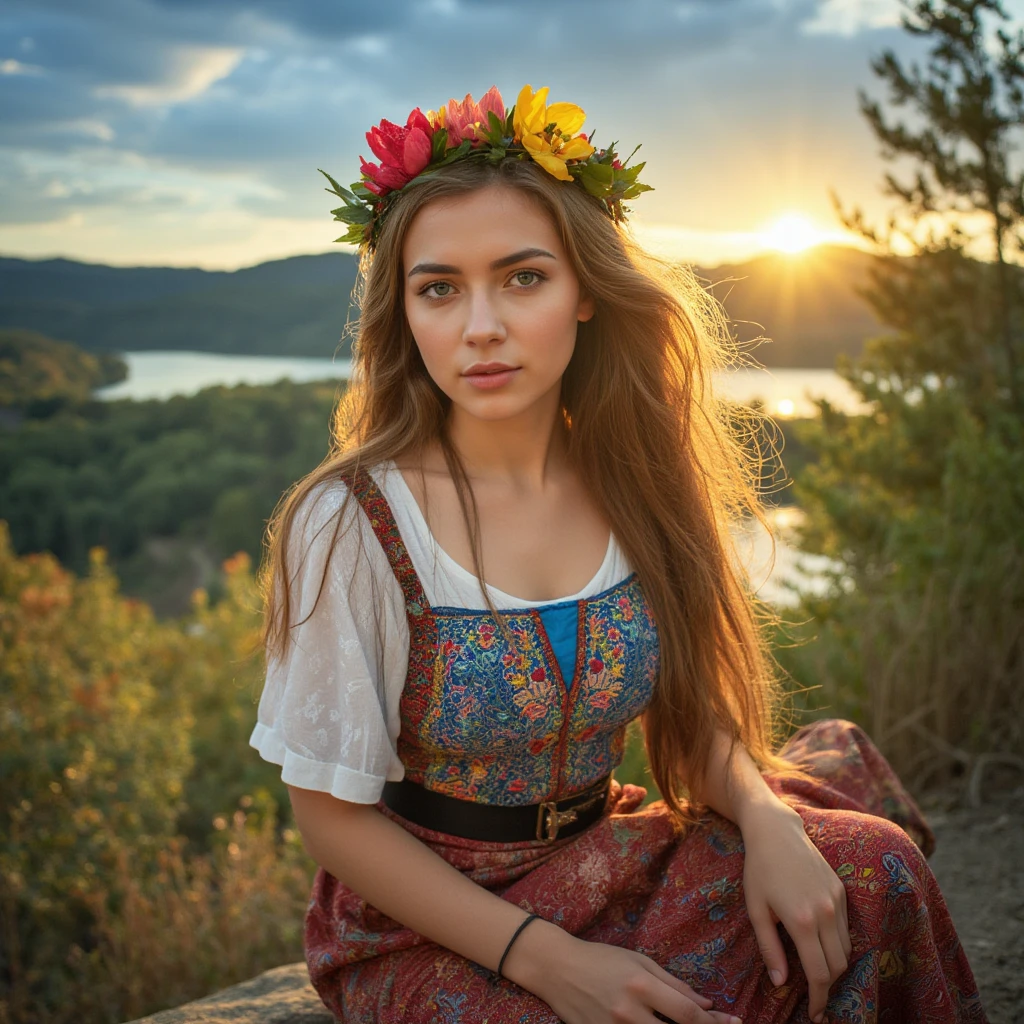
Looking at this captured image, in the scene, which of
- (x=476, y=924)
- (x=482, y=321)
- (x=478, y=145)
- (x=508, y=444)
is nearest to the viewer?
(x=476, y=924)

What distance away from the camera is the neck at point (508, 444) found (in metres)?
1.76

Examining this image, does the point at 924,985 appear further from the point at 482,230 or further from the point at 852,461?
the point at 852,461

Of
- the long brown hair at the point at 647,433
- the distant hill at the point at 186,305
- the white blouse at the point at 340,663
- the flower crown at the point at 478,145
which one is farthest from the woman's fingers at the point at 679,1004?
the distant hill at the point at 186,305

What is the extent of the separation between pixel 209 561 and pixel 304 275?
11101 mm

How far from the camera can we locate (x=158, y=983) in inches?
118

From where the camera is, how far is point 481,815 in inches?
62.9

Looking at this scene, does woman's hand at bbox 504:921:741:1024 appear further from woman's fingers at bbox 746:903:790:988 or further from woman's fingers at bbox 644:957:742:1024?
woman's fingers at bbox 746:903:790:988

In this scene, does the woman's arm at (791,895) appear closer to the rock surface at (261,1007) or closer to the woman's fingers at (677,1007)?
Result: the woman's fingers at (677,1007)

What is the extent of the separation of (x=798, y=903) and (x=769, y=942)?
0.31 feet

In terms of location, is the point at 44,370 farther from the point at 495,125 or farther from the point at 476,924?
the point at 476,924

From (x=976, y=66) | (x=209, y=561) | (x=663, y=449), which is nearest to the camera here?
(x=663, y=449)

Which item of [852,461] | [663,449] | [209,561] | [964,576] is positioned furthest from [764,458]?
[209,561]

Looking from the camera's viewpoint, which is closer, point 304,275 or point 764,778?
point 764,778

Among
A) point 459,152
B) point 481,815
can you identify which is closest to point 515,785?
point 481,815
